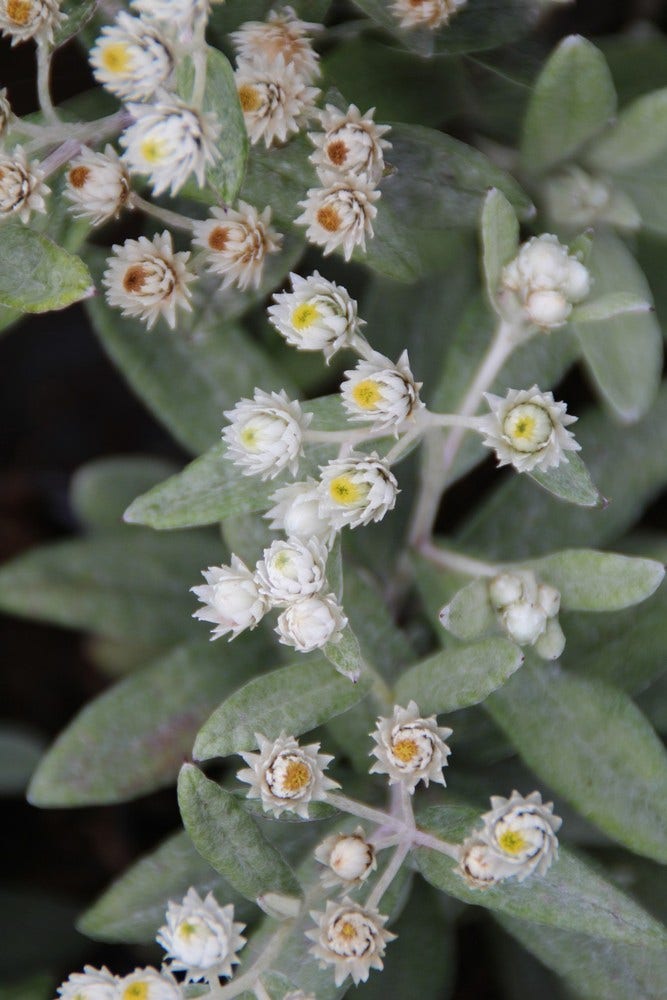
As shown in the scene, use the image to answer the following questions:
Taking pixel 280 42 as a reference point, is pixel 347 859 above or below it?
below

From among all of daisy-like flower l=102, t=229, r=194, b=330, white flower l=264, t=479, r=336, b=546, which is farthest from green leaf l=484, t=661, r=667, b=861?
daisy-like flower l=102, t=229, r=194, b=330

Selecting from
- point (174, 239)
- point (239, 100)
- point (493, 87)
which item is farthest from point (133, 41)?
point (493, 87)

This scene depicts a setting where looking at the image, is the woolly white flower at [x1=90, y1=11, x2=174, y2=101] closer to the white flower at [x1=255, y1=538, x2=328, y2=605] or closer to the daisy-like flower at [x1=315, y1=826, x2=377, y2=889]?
the white flower at [x1=255, y1=538, x2=328, y2=605]

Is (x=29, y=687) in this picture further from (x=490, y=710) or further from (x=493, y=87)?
(x=493, y=87)

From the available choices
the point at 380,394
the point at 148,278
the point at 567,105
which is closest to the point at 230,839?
the point at 380,394

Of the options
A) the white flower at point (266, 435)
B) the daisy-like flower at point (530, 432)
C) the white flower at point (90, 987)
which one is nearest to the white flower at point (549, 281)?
the daisy-like flower at point (530, 432)

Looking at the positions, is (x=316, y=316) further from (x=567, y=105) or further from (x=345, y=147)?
(x=567, y=105)
